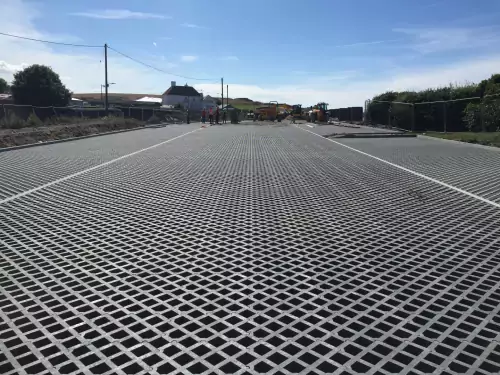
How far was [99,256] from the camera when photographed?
167 inches

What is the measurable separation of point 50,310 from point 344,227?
319cm

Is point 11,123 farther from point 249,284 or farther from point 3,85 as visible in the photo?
point 3,85

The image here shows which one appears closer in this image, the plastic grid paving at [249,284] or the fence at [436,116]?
the plastic grid paving at [249,284]

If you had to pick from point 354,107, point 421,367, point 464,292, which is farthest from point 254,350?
point 354,107

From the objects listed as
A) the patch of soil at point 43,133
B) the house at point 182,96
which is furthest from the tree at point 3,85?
the patch of soil at point 43,133

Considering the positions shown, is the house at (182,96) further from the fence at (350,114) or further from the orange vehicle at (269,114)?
the fence at (350,114)

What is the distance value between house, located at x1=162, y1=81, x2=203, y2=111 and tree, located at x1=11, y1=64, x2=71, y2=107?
60.0 m

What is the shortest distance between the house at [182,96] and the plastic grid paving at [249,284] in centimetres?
11249

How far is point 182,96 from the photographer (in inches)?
4793

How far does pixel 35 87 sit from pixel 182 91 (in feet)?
228

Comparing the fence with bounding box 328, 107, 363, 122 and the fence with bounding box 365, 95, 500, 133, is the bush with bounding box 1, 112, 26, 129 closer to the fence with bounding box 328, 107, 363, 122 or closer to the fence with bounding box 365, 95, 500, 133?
the fence with bounding box 365, 95, 500, 133

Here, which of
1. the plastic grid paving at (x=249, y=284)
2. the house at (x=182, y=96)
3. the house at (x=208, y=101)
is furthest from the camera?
the house at (x=208, y=101)

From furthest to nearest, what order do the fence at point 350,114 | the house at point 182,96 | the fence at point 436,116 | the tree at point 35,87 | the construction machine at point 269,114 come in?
the house at point 182,96 < the tree at point 35,87 < the construction machine at point 269,114 < the fence at point 350,114 < the fence at point 436,116

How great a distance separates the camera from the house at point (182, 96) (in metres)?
119
